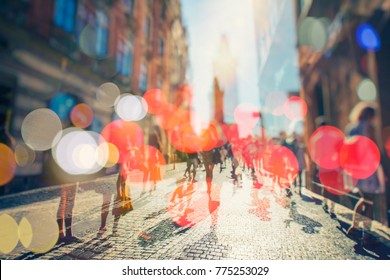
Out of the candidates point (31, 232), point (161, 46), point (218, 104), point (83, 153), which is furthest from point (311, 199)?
point (161, 46)

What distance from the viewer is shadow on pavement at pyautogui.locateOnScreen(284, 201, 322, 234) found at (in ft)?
6.82

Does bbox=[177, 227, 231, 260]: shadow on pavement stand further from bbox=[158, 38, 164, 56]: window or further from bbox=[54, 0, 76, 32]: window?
bbox=[54, 0, 76, 32]: window

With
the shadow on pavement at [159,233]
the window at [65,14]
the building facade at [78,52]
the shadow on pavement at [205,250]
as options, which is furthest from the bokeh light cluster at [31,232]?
the window at [65,14]

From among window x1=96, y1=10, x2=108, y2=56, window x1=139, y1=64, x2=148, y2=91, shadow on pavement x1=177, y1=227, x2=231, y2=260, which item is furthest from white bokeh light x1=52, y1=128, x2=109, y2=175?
window x1=96, y1=10, x2=108, y2=56

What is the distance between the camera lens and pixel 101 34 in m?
5.82

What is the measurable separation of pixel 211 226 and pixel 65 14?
6324mm

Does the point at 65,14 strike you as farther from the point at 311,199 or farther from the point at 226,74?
the point at 311,199

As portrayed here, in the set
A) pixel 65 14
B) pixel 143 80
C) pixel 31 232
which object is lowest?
pixel 31 232

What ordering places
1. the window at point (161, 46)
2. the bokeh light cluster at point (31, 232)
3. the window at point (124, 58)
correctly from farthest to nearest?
the window at point (124, 58) → the window at point (161, 46) → the bokeh light cluster at point (31, 232)

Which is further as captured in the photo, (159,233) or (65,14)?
(65,14)

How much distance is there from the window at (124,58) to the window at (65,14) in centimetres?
140

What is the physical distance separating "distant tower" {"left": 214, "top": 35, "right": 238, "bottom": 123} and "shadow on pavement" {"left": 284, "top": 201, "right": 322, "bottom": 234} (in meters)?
1.25

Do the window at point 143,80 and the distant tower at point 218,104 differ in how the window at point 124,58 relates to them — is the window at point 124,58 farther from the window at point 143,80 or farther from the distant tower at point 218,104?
Result: the distant tower at point 218,104

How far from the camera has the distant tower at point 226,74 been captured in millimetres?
2500
